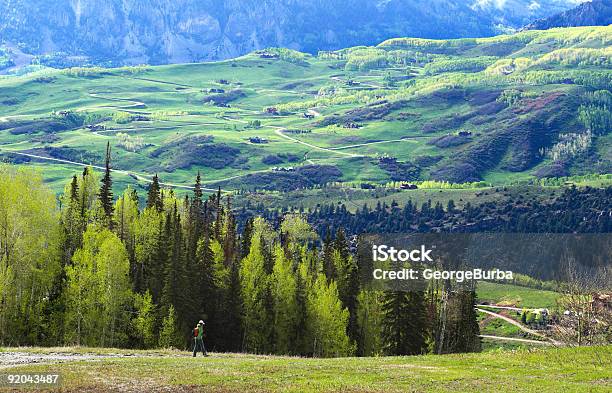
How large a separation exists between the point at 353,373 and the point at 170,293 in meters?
64.7

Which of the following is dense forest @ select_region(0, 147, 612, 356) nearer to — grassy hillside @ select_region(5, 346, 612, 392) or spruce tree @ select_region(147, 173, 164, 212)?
spruce tree @ select_region(147, 173, 164, 212)

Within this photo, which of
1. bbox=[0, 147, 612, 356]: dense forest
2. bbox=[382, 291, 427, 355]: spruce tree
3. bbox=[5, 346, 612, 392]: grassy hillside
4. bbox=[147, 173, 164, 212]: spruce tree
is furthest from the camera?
bbox=[147, 173, 164, 212]: spruce tree

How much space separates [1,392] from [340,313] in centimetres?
8173

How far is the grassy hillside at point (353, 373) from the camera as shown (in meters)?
60.7

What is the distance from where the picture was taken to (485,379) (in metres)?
64.2

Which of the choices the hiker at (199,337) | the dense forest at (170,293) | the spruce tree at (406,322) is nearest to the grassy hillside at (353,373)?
the hiker at (199,337)

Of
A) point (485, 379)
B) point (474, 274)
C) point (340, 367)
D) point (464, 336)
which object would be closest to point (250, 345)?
point (464, 336)

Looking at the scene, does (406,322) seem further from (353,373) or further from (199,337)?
(353,373)

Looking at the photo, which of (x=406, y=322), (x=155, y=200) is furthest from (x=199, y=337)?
(x=155, y=200)

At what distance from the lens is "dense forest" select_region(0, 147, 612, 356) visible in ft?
394

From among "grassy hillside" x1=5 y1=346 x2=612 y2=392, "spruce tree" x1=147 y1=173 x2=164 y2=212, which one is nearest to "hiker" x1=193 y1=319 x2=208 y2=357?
"grassy hillside" x1=5 y1=346 x2=612 y2=392

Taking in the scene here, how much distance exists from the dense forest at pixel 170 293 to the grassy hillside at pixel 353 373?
46.2 meters

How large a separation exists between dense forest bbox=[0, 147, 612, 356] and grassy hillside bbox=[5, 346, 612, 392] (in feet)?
152

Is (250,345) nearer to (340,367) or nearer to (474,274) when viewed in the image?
(474,274)
